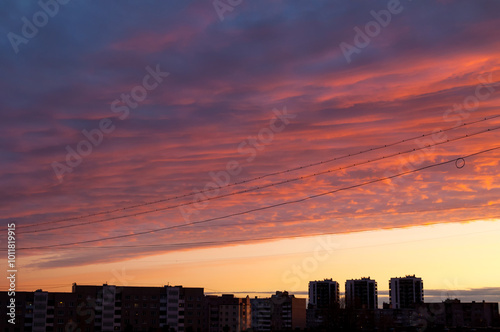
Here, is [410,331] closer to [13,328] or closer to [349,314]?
[349,314]

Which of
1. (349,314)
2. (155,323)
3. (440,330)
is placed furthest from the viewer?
(155,323)

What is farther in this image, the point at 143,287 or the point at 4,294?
the point at 143,287

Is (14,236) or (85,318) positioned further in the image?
(85,318)

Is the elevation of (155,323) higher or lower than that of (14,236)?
Result: lower

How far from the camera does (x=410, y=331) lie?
3669 inches

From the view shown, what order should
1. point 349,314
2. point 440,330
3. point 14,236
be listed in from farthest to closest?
1. point 349,314
2. point 440,330
3. point 14,236

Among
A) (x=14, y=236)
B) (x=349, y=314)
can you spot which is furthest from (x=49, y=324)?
(x=14, y=236)

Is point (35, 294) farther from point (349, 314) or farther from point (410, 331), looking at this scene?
point (410, 331)

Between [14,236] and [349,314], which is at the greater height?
[14,236]

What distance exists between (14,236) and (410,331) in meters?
60.2

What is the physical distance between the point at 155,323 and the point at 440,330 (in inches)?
4940

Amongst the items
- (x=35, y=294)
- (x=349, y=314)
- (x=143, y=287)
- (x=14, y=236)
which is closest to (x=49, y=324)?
(x=35, y=294)

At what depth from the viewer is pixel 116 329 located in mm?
193375

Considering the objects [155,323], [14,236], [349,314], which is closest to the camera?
[14,236]
